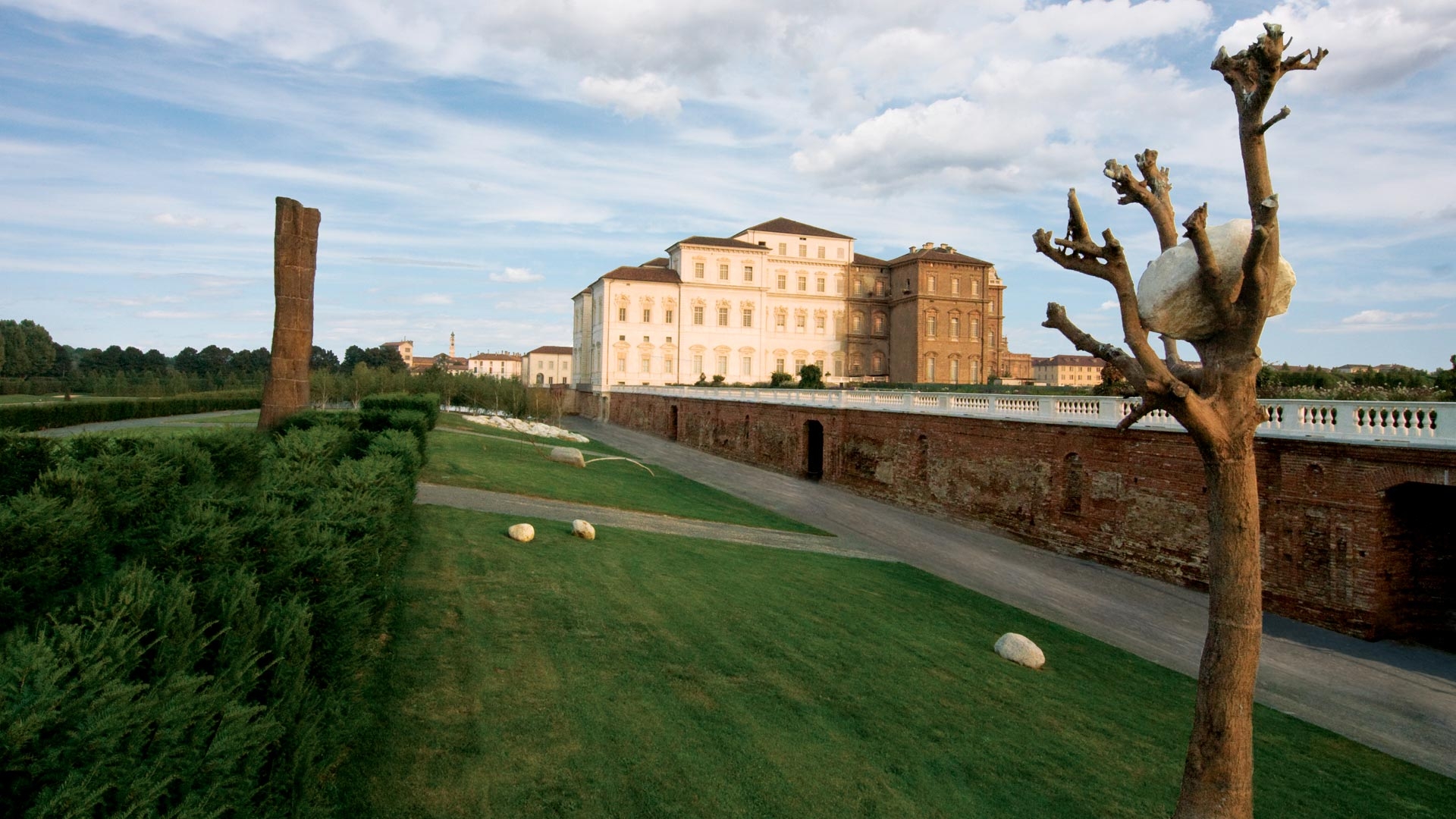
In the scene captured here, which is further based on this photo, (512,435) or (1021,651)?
(512,435)

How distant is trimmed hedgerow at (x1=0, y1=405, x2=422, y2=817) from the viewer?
2.43m

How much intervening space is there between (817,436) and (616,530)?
23.1m

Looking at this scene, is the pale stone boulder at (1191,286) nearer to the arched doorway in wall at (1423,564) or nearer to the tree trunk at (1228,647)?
the tree trunk at (1228,647)

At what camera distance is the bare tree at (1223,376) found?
14.4ft

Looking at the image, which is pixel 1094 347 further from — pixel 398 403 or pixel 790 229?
pixel 790 229

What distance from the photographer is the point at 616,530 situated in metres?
15.1

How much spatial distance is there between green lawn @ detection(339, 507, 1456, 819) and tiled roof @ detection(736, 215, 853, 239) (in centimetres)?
6810

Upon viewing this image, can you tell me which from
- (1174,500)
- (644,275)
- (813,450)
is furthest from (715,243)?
(1174,500)

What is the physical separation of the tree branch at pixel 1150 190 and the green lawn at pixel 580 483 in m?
15.3

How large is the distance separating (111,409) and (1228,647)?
124 feet

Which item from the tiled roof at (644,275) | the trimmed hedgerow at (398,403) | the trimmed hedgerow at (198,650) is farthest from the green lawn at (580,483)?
the tiled roof at (644,275)

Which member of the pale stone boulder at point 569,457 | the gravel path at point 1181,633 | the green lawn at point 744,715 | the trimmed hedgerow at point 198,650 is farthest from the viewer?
the pale stone boulder at point 569,457

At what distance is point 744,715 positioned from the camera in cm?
Result: 726

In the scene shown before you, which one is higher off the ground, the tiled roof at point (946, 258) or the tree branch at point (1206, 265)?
the tiled roof at point (946, 258)
